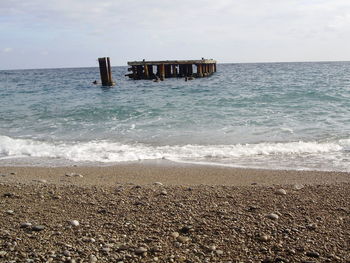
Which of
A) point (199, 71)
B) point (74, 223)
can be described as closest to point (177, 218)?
point (74, 223)

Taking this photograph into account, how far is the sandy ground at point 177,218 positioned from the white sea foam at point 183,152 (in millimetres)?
1418

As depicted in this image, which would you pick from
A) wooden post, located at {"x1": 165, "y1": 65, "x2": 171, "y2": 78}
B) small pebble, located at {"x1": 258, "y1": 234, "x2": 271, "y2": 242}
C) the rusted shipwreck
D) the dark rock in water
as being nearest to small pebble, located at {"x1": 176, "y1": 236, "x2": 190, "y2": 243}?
small pebble, located at {"x1": 258, "y1": 234, "x2": 271, "y2": 242}

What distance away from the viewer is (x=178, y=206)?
14.8 feet

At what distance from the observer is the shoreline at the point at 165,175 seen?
19.2ft

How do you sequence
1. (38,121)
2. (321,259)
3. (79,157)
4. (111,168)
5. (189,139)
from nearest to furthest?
(321,259)
(111,168)
(79,157)
(189,139)
(38,121)

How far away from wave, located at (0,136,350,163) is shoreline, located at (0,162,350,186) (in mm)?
716

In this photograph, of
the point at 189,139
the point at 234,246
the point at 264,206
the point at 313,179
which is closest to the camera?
the point at 234,246

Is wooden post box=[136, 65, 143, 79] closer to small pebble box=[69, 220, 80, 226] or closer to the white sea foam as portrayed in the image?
the white sea foam

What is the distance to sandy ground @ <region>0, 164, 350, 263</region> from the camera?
11.0 feet

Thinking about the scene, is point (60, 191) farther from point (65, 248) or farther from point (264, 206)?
point (264, 206)

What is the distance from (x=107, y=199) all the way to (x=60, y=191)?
2.75 feet

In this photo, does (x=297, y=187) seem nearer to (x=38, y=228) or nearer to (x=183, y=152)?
(x=183, y=152)

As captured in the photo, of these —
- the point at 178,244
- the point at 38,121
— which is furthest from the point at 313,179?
the point at 38,121

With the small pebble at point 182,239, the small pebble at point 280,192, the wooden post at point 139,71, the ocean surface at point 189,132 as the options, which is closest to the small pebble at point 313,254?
the small pebble at point 182,239
